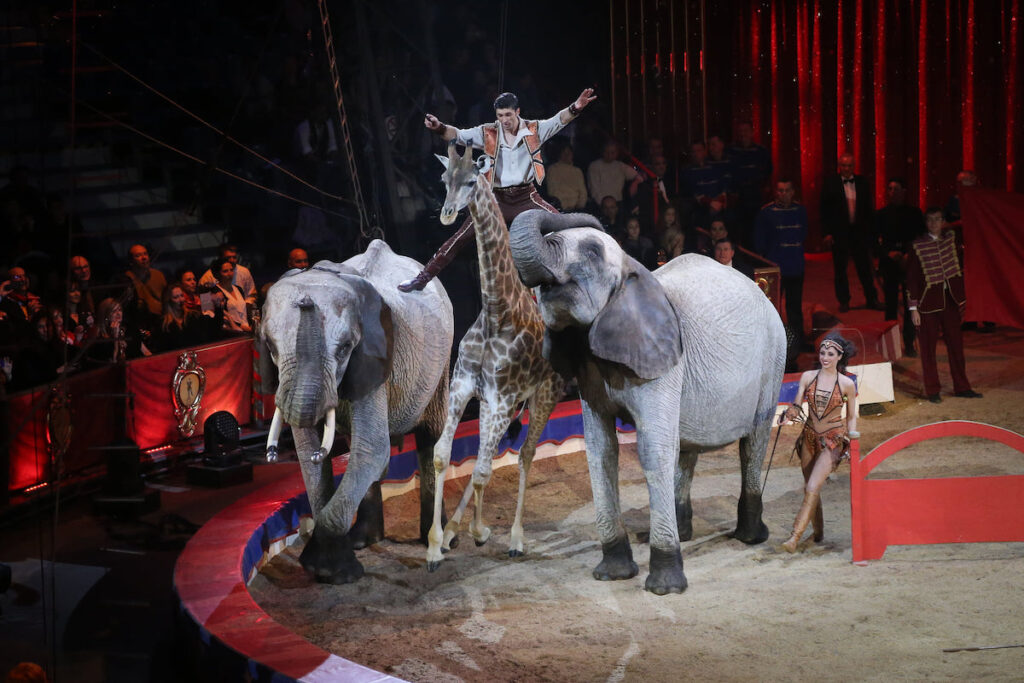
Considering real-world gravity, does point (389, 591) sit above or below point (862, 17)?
below

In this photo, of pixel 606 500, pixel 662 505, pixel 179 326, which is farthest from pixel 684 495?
pixel 179 326

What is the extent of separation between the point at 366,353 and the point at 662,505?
1.80m

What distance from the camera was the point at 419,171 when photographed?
1284 cm

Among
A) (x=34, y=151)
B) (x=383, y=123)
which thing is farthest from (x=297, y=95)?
(x=34, y=151)

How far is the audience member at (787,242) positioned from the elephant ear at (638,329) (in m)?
6.70

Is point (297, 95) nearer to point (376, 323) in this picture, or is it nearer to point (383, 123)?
point (383, 123)

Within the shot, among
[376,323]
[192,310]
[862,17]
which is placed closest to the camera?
[376,323]

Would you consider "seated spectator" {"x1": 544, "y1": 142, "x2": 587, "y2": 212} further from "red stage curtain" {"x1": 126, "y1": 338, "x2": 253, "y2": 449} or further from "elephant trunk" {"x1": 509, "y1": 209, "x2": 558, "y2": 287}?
"elephant trunk" {"x1": 509, "y1": 209, "x2": 558, "y2": 287}

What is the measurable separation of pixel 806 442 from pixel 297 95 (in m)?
7.86

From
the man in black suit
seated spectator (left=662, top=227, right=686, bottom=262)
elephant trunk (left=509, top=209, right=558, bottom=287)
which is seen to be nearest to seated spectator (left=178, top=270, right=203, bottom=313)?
seated spectator (left=662, top=227, right=686, bottom=262)

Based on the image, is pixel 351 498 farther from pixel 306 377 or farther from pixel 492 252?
pixel 492 252

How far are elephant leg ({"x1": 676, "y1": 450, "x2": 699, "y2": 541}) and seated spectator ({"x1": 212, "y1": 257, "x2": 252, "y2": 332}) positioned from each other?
4.93 m

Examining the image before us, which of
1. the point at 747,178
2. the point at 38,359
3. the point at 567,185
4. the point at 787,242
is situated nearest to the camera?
the point at 38,359

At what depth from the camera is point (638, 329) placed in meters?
6.27
